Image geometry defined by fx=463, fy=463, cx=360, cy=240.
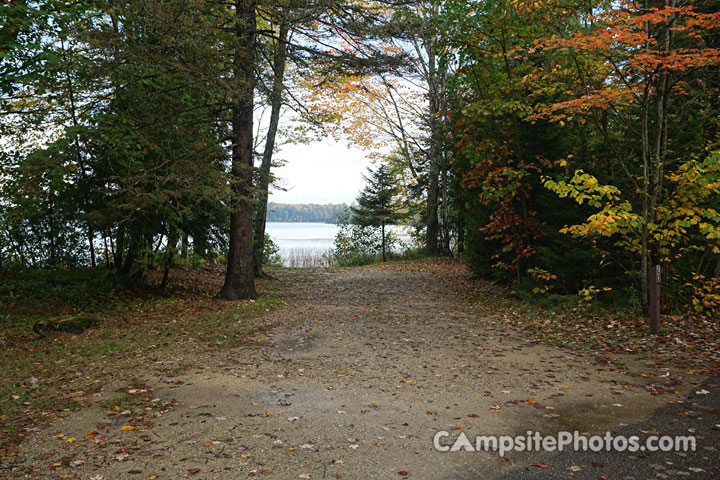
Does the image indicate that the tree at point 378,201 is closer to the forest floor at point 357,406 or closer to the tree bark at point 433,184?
the tree bark at point 433,184

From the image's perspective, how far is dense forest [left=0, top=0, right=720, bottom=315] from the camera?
23.9ft

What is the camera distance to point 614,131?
10227 mm

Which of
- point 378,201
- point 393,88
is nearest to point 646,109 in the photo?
point 393,88

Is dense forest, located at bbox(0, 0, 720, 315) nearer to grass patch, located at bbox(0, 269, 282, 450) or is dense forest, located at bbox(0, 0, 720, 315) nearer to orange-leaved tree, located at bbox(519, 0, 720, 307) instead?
orange-leaved tree, located at bbox(519, 0, 720, 307)

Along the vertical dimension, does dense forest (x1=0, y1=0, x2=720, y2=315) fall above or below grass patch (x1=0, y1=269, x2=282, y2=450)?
above

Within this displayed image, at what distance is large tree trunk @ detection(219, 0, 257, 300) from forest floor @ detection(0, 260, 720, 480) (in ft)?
6.65

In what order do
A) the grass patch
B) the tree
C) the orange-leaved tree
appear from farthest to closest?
the tree
the orange-leaved tree
the grass patch

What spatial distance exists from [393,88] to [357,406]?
6.86 meters

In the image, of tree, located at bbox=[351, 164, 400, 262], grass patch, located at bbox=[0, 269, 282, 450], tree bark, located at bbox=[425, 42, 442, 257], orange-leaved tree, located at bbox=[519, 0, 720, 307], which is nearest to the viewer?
grass patch, located at bbox=[0, 269, 282, 450]

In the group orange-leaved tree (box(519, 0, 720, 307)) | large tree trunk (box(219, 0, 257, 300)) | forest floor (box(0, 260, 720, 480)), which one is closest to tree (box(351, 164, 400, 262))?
large tree trunk (box(219, 0, 257, 300))

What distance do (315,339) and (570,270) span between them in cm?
555

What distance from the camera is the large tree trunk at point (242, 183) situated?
29.9 ft

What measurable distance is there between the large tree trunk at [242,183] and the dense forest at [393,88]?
39mm

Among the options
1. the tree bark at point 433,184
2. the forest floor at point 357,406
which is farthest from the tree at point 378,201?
the forest floor at point 357,406
